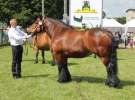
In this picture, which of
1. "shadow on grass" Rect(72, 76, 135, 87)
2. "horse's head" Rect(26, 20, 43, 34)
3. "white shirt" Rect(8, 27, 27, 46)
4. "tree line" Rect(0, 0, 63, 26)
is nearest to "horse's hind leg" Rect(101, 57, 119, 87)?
"shadow on grass" Rect(72, 76, 135, 87)

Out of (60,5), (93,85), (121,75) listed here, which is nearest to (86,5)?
(121,75)

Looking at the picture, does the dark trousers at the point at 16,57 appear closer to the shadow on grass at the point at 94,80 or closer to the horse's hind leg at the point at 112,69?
the shadow on grass at the point at 94,80

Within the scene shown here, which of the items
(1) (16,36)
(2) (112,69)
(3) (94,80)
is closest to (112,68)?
(2) (112,69)

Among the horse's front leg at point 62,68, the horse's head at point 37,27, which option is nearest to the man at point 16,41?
the horse's head at point 37,27

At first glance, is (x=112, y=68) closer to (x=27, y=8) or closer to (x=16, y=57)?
(x=16, y=57)

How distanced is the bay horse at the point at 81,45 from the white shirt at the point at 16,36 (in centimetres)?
76

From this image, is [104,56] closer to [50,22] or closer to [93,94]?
[93,94]

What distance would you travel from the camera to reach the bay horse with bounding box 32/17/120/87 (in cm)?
1253

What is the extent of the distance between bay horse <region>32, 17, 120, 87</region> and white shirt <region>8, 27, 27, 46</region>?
76 centimetres

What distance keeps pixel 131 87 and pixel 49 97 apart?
272cm

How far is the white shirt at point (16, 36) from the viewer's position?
46.4ft

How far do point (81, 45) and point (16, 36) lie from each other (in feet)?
7.81

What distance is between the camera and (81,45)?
12961 millimetres

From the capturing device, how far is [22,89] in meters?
12.6
